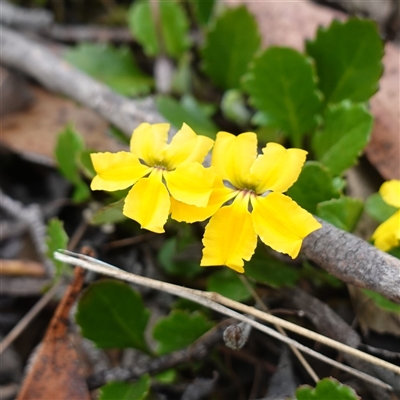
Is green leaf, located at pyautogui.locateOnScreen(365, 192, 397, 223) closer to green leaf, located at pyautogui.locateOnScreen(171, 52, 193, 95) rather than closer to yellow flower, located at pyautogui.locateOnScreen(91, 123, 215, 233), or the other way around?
yellow flower, located at pyautogui.locateOnScreen(91, 123, 215, 233)

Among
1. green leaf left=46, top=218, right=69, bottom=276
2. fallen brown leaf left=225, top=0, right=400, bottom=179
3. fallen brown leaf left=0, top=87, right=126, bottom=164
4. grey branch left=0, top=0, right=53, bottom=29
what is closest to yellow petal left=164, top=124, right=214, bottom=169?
green leaf left=46, top=218, right=69, bottom=276

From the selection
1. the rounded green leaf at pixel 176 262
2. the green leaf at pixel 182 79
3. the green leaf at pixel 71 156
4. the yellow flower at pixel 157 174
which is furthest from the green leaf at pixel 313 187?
the green leaf at pixel 182 79

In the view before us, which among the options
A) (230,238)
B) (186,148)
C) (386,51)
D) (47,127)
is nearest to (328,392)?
(230,238)

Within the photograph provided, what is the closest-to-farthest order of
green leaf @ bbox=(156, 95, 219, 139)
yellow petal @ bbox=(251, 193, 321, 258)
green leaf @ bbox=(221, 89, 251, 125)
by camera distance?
1. yellow petal @ bbox=(251, 193, 321, 258)
2. green leaf @ bbox=(156, 95, 219, 139)
3. green leaf @ bbox=(221, 89, 251, 125)

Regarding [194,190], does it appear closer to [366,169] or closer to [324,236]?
[324,236]

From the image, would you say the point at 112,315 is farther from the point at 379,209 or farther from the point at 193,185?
the point at 379,209

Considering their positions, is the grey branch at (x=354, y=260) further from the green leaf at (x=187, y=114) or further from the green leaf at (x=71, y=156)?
the green leaf at (x=71, y=156)

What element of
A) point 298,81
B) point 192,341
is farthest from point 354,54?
point 192,341
